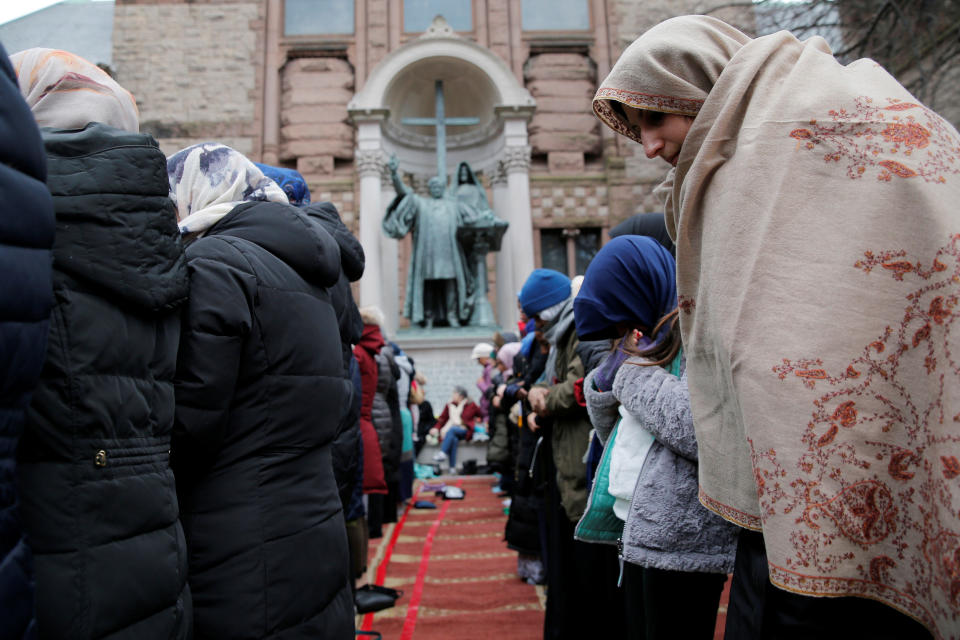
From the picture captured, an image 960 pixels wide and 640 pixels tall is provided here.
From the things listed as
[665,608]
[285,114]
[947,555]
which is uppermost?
[285,114]

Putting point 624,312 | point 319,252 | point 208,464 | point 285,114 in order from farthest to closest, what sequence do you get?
point 285,114 → point 624,312 → point 319,252 → point 208,464

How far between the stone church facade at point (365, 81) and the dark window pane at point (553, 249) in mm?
19

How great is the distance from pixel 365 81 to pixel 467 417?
6.18 metres

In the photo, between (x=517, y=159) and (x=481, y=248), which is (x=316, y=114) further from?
(x=481, y=248)

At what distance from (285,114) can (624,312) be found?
10.9 metres

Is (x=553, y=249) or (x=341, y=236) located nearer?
(x=341, y=236)

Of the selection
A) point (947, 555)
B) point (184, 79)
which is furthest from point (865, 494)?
point (184, 79)

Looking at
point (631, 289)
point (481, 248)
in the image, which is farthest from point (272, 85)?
point (631, 289)

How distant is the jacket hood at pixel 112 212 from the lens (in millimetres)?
950

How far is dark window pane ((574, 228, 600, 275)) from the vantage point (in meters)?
11.5

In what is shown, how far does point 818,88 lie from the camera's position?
0.93 metres

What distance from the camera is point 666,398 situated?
1.55 m

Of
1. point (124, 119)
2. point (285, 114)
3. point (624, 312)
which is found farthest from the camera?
point (285, 114)

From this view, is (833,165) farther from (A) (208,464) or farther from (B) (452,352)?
(B) (452,352)
